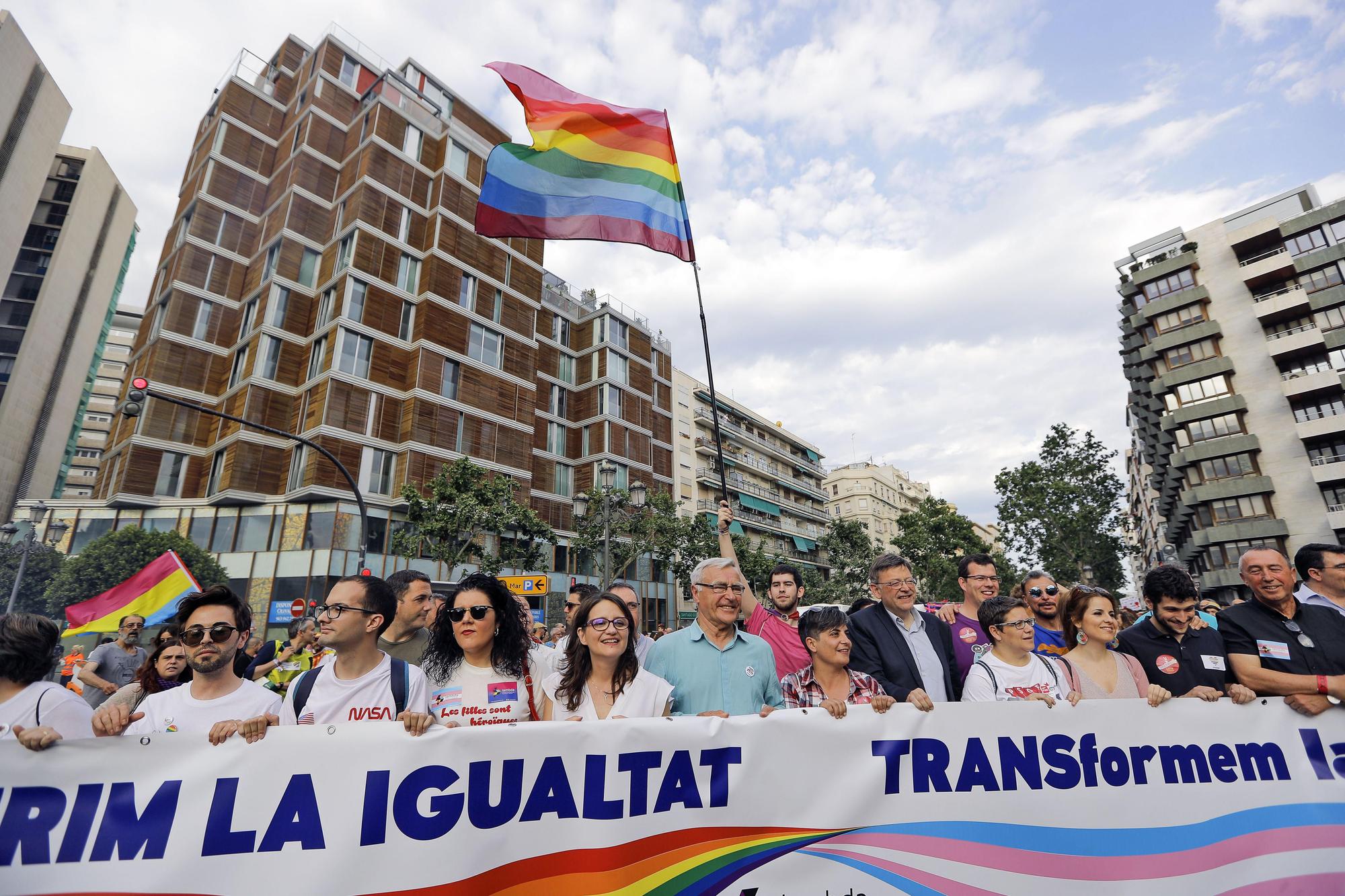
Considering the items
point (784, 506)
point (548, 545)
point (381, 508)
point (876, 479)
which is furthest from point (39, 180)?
point (876, 479)

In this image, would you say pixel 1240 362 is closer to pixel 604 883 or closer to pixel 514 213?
pixel 514 213

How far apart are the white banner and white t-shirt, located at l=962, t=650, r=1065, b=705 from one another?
0.42m

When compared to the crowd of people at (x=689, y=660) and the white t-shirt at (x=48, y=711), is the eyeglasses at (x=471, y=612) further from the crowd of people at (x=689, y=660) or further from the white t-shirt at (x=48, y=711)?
the white t-shirt at (x=48, y=711)

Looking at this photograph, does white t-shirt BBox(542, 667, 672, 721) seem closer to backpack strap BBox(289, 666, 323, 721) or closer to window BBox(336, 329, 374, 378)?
backpack strap BBox(289, 666, 323, 721)

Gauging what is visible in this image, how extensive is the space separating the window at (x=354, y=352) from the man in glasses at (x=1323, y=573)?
3249 cm

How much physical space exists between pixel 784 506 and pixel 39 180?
222 feet

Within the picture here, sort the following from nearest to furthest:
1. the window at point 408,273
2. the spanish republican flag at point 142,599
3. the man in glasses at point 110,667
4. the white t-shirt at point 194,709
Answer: the white t-shirt at point 194,709, the man in glasses at point 110,667, the spanish republican flag at point 142,599, the window at point 408,273

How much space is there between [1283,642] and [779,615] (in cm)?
326

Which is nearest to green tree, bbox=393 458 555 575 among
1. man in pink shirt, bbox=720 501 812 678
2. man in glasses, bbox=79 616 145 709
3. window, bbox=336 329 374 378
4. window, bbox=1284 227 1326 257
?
window, bbox=336 329 374 378

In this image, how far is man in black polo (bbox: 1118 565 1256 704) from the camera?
377cm

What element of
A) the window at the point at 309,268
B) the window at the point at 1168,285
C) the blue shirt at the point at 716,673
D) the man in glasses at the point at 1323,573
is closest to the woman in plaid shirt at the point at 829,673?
the blue shirt at the point at 716,673

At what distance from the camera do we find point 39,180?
171 ft

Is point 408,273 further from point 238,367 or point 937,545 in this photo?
point 937,545

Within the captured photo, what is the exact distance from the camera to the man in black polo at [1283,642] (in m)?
3.44
